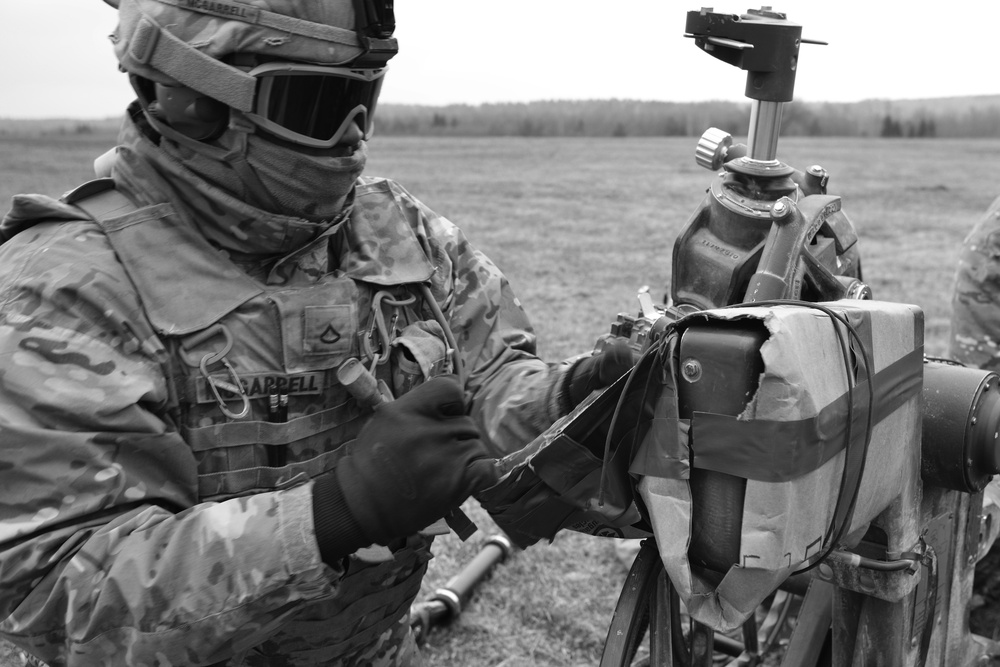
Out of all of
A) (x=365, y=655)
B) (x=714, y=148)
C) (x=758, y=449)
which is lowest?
(x=365, y=655)

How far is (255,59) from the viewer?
200 centimetres

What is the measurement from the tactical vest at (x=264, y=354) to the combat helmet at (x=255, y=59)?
25 cm

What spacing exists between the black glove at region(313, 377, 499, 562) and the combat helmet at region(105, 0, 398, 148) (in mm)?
693

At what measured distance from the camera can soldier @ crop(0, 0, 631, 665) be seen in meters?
1.66

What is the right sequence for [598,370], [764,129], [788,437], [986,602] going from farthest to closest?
[986,602] < [764,129] < [598,370] < [788,437]

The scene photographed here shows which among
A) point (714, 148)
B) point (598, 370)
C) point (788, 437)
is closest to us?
point (788, 437)

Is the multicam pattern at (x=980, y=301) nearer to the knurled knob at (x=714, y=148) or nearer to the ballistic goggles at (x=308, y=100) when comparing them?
the knurled knob at (x=714, y=148)

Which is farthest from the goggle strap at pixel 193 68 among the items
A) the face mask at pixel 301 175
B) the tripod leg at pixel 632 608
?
the tripod leg at pixel 632 608

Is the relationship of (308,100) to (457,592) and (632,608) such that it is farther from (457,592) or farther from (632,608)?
(457,592)

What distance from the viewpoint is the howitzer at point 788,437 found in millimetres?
1502

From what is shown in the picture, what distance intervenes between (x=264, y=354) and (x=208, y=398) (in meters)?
0.16

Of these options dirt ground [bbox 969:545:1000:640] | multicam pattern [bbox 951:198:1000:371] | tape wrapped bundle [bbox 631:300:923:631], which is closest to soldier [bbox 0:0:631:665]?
tape wrapped bundle [bbox 631:300:923:631]

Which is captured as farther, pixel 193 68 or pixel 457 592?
pixel 457 592

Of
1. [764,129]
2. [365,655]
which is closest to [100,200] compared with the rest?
[365,655]
